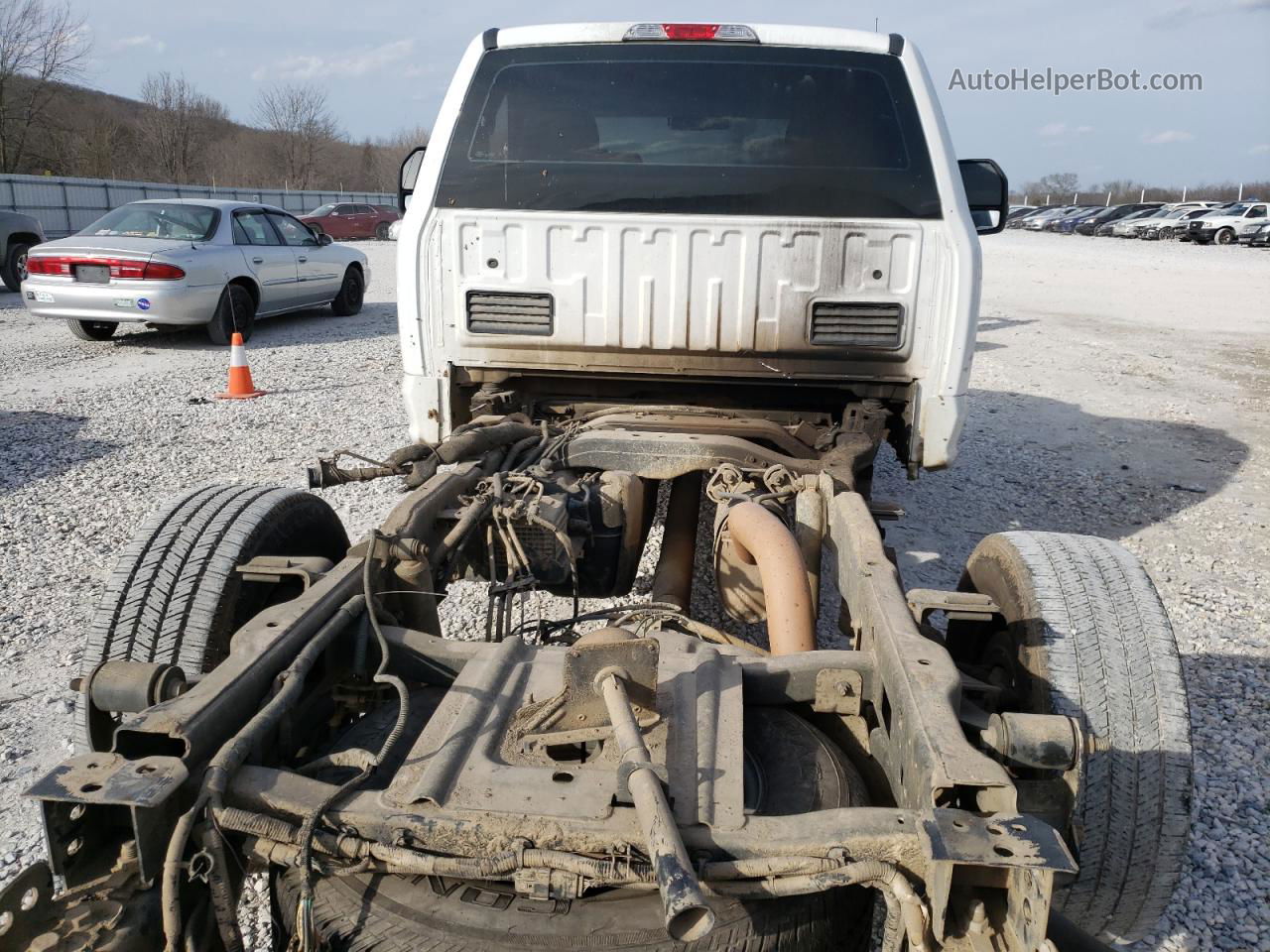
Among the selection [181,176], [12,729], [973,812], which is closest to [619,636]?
[973,812]

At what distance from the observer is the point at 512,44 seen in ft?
13.3

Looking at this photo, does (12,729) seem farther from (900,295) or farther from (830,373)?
(900,295)

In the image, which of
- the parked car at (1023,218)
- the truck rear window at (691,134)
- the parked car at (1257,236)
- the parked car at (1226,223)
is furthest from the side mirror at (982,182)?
the parked car at (1023,218)

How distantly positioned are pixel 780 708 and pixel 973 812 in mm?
672

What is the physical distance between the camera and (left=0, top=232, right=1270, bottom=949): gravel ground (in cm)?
335

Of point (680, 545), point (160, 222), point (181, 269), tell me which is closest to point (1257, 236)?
point (160, 222)

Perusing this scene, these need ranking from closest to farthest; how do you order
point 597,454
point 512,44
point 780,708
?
point 780,708
point 597,454
point 512,44

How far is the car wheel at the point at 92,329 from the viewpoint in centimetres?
1149

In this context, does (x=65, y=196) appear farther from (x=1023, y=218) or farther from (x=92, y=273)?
(x=1023, y=218)

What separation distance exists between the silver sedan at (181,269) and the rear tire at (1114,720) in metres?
10.3

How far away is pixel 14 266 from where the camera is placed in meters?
15.6

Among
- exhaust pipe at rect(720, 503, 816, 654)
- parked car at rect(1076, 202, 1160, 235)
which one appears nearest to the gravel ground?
exhaust pipe at rect(720, 503, 816, 654)

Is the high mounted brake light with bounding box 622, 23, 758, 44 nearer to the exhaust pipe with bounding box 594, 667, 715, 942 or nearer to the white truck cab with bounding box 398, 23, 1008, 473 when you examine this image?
the white truck cab with bounding box 398, 23, 1008, 473

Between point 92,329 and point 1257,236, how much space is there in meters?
37.2
